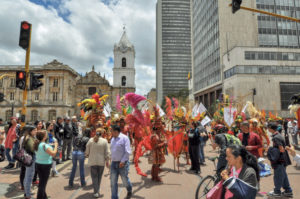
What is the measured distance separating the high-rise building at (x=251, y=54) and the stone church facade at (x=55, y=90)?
77.9 feet

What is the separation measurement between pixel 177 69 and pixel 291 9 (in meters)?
81.0

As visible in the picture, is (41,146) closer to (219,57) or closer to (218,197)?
(218,197)

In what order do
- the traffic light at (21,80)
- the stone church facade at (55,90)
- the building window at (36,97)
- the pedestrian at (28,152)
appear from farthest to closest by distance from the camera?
the building window at (36,97) → the stone church facade at (55,90) → the traffic light at (21,80) → the pedestrian at (28,152)

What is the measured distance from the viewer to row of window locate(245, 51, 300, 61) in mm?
39000

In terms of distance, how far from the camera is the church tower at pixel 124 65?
2235 inches

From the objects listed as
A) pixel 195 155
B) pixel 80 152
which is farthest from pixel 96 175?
pixel 195 155

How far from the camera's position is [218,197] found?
2580mm

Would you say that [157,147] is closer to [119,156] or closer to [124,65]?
[119,156]

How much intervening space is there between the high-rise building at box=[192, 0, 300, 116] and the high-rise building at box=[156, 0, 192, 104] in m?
67.2

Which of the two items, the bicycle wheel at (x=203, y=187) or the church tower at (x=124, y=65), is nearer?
the bicycle wheel at (x=203, y=187)

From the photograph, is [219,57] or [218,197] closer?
[218,197]

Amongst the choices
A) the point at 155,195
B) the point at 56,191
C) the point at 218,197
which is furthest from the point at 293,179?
the point at 56,191

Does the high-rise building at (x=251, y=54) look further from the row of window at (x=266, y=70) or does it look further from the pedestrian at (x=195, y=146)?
the pedestrian at (x=195, y=146)

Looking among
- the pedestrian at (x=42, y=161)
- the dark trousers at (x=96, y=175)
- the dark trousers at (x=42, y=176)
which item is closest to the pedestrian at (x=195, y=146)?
the dark trousers at (x=96, y=175)
